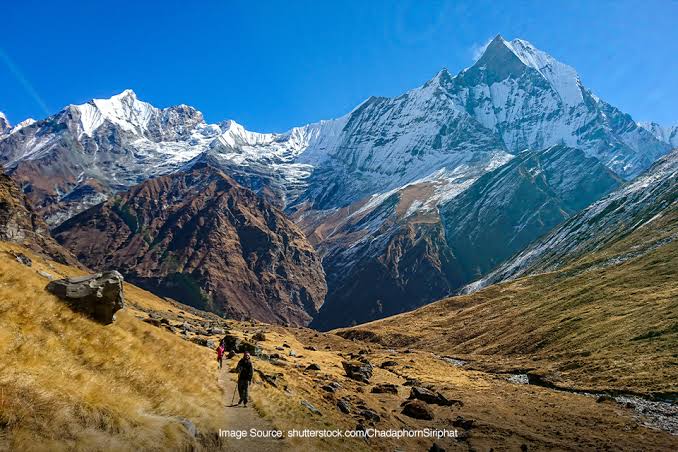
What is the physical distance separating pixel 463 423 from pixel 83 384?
27129mm

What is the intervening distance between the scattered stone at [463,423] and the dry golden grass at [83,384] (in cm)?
1859

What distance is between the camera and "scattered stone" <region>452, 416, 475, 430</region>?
3412cm

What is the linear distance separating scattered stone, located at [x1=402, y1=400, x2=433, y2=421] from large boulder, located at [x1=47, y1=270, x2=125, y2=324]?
22773 millimetres

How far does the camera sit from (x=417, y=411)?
36.0 m

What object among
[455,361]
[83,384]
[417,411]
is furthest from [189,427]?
[455,361]

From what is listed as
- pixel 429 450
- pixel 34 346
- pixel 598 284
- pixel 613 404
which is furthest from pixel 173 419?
pixel 598 284

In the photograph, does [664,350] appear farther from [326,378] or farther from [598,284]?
[598,284]

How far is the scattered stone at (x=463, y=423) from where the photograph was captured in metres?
34.1

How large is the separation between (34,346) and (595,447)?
3213 cm

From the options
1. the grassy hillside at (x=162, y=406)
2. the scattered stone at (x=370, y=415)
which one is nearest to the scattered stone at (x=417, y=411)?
the grassy hillside at (x=162, y=406)

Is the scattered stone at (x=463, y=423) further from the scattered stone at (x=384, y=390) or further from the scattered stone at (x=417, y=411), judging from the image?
the scattered stone at (x=384, y=390)

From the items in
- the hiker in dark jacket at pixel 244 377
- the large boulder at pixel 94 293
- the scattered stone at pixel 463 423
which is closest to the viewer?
the large boulder at pixel 94 293

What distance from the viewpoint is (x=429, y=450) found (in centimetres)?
2762

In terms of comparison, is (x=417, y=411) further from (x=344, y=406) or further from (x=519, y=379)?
(x=519, y=379)
